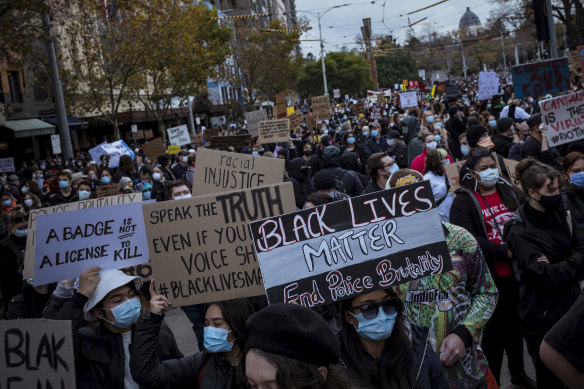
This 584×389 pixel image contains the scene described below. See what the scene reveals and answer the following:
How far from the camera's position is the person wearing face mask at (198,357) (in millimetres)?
3588

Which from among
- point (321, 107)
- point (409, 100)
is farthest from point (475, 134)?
point (409, 100)

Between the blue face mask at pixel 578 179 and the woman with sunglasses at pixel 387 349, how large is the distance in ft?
9.41

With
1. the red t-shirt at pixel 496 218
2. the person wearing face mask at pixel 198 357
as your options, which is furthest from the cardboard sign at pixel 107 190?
the person wearing face mask at pixel 198 357

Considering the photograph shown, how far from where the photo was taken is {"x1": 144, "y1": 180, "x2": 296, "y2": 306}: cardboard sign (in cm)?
423

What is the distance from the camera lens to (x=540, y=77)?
1063 centimetres

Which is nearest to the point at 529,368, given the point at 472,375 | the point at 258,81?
the point at 472,375

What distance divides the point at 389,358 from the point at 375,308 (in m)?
0.25

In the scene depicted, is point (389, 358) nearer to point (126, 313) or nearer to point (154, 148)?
point (126, 313)

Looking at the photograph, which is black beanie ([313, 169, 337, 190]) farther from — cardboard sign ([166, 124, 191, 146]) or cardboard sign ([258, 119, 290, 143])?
cardboard sign ([166, 124, 191, 146])

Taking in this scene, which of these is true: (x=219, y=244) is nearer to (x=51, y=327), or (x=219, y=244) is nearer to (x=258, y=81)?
(x=51, y=327)

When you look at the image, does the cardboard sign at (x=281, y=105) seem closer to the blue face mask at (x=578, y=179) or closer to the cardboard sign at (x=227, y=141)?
the cardboard sign at (x=227, y=141)

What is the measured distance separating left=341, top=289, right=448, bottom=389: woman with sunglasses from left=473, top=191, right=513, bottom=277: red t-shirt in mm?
2052

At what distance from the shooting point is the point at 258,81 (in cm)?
5412

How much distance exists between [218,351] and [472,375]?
52.7 inches
